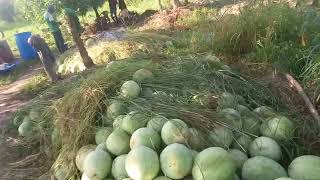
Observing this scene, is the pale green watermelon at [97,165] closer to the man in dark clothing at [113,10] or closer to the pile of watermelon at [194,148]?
the pile of watermelon at [194,148]

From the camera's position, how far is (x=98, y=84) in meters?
3.99

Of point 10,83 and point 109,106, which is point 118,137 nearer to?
point 109,106

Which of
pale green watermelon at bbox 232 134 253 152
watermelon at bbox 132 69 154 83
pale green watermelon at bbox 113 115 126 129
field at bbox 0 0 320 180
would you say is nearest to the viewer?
field at bbox 0 0 320 180

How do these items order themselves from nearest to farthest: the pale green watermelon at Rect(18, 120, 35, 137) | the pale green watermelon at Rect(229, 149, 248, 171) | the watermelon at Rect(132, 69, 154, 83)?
the pale green watermelon at Rect(229, 149, 248, 171), the watermelon at Rect(132, 69, 154, 83), the pale green watermelon at Rect(18, 120, 35, 137)

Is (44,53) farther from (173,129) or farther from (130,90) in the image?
(173,129)

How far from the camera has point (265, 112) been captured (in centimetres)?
351

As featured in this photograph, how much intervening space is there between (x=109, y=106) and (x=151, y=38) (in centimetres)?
473

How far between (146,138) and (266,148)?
0.92m

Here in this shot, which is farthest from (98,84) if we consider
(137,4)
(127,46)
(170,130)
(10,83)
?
(137,4)

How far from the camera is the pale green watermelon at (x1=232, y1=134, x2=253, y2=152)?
10.2ft

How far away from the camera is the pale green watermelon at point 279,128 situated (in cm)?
321

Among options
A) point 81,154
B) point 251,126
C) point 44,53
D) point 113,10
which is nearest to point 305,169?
point 251,126

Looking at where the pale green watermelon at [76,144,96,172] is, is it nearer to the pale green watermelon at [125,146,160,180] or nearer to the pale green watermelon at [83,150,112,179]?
the pale green watermelon at [83,150,112,179]

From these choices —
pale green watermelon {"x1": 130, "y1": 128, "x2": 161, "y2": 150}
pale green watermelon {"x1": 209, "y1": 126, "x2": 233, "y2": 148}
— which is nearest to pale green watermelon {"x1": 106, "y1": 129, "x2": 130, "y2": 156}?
pale green watermelon {"x1": 130, "y1": 128, "x2": 161, "y2": 150}
